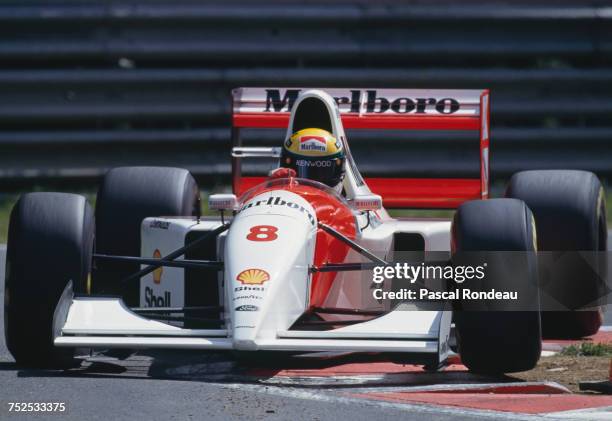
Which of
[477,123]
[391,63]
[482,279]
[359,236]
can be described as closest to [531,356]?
[482,279]

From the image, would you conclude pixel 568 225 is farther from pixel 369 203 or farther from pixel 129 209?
pixel 129 209

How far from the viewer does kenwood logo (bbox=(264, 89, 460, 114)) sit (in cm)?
896

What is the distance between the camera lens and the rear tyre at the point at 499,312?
6.19m

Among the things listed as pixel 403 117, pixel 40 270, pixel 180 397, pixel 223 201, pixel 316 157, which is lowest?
pixel 180 397

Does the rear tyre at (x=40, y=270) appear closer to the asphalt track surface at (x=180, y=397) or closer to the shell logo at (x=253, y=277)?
the asphalt track surface at (x=180, y=397)

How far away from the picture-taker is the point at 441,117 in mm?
8875

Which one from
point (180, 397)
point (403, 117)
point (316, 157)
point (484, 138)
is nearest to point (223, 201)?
point (316, 157)

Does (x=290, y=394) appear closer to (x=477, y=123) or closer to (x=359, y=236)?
(x=359, y=236)

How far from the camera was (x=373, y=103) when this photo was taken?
9.07 meters

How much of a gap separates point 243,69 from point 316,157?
17.9 ft

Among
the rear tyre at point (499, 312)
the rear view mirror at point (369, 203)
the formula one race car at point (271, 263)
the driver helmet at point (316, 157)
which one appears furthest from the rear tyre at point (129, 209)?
the rear tyre at point (499, 312)

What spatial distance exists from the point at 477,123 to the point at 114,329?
343 centimetres

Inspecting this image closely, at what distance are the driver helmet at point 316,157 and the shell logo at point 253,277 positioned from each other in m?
1.68

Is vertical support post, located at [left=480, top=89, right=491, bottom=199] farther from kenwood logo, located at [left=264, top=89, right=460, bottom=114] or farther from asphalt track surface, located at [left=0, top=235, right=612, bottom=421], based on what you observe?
asphalt track surface, located at [left=0, top=235, right=612, bottom=421]
